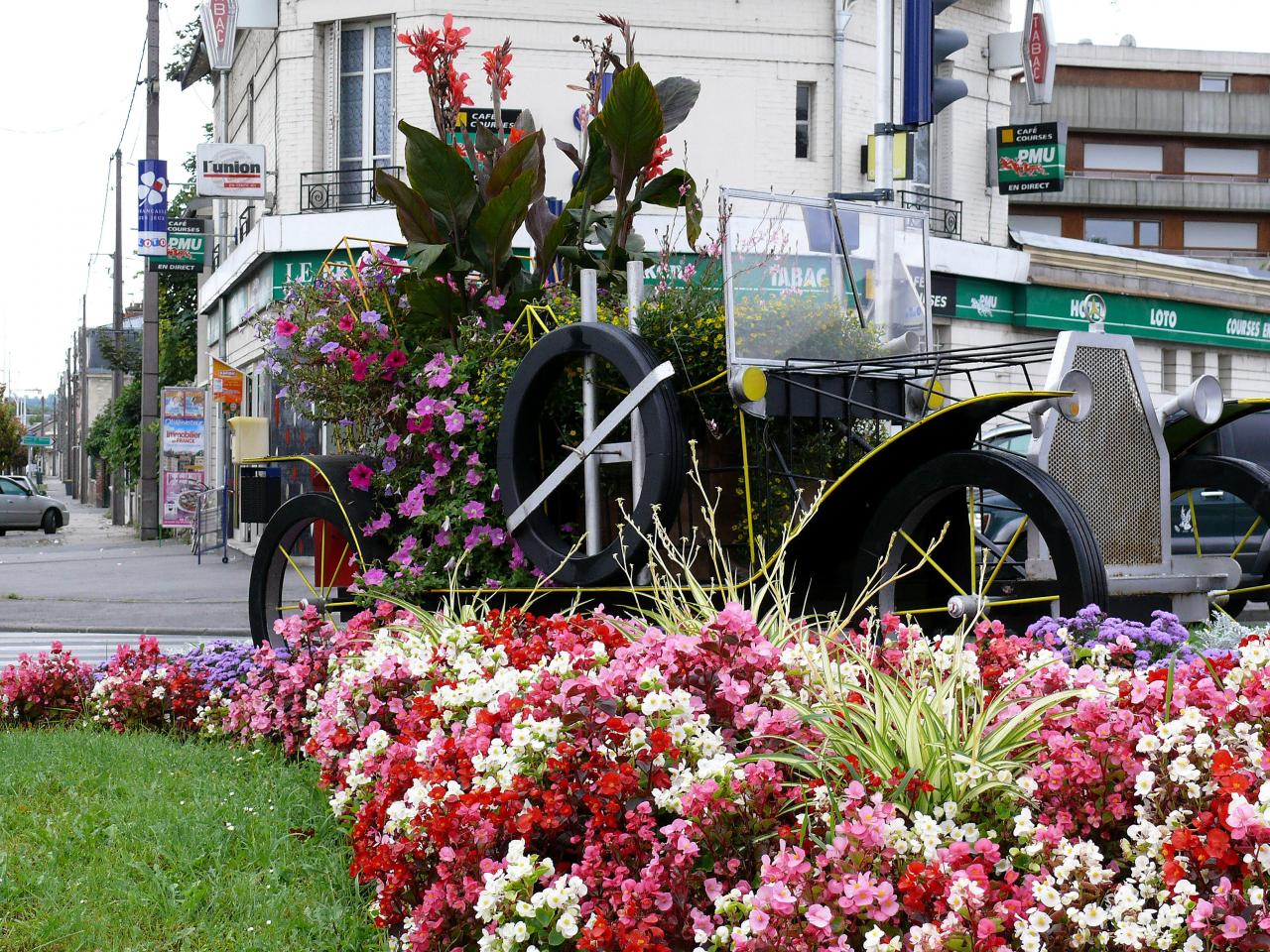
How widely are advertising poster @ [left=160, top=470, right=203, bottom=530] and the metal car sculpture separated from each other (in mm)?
19759

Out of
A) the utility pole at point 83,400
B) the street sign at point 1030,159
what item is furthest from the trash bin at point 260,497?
the utility pole at point 83,400

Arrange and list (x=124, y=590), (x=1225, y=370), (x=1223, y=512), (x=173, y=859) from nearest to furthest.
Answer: (x=173, y=859)
(x=1223, y=512)
(x=124, y=590)
(x=1225, y=370)

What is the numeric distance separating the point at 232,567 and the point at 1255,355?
20015 mm

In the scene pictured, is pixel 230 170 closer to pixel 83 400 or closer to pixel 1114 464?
pixel 1114 464

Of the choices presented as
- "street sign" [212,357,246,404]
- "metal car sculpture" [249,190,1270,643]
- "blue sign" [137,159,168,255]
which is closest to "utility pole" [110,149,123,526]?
"blue sign" [137,159,168,255]

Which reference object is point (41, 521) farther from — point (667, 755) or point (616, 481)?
point (667, 755)

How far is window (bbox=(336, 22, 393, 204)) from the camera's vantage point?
71.5 ft

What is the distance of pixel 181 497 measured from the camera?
85.0 feet

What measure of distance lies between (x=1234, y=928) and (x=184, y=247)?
29.7 meters

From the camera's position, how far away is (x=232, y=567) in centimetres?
2186

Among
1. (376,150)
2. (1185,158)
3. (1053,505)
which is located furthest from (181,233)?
(1185,158)

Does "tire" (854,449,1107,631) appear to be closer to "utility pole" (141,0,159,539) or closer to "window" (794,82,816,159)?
"window" (794,82,816,159)

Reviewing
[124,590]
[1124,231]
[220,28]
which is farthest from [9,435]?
[124,590]

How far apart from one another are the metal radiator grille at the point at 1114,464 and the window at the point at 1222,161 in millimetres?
60327
